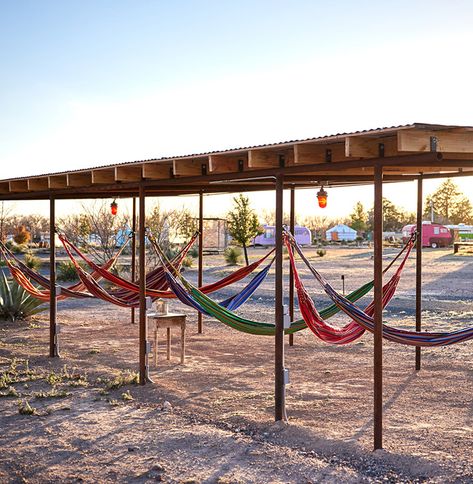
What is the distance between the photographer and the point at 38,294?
Answer: 8172 mm

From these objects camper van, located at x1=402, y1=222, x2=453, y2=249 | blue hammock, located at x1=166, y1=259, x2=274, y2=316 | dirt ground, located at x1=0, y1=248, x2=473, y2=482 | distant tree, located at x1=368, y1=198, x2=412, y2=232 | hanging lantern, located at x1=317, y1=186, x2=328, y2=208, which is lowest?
dirt ground, located at x1=0, y1=248, x2=473, y2=482

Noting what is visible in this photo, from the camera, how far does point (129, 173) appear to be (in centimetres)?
606

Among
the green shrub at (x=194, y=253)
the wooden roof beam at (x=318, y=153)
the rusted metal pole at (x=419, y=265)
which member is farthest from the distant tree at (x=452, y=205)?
the wooden roof beam at (x=318, y=153)

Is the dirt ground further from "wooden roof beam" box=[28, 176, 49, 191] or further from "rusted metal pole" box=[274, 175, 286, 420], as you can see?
"wooden roof beam" box=[28, 176, 49, 191]

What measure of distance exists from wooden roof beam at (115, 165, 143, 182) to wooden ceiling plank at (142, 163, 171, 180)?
0.55ft

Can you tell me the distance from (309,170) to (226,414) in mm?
1859

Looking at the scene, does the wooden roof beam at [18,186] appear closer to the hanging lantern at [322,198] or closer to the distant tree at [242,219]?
the hanging lantern at [322,198]

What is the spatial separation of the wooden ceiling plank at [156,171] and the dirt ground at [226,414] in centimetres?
181

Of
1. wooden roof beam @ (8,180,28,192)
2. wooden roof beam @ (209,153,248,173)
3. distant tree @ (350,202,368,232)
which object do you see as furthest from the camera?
distant tree @ (350,202,368,232)

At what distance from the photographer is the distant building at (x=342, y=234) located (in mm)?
43716

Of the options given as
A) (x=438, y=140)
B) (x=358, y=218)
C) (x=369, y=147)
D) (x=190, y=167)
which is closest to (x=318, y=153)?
(x=369, y=147)

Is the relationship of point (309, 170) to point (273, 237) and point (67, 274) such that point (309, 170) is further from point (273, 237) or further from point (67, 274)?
point (273, 237)

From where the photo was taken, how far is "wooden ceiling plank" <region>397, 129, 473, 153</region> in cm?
367

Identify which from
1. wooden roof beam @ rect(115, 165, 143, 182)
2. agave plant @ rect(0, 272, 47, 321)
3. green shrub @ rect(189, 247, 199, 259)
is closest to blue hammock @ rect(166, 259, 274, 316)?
wooden roof beam @ rect(115, 165, 143, 182)
